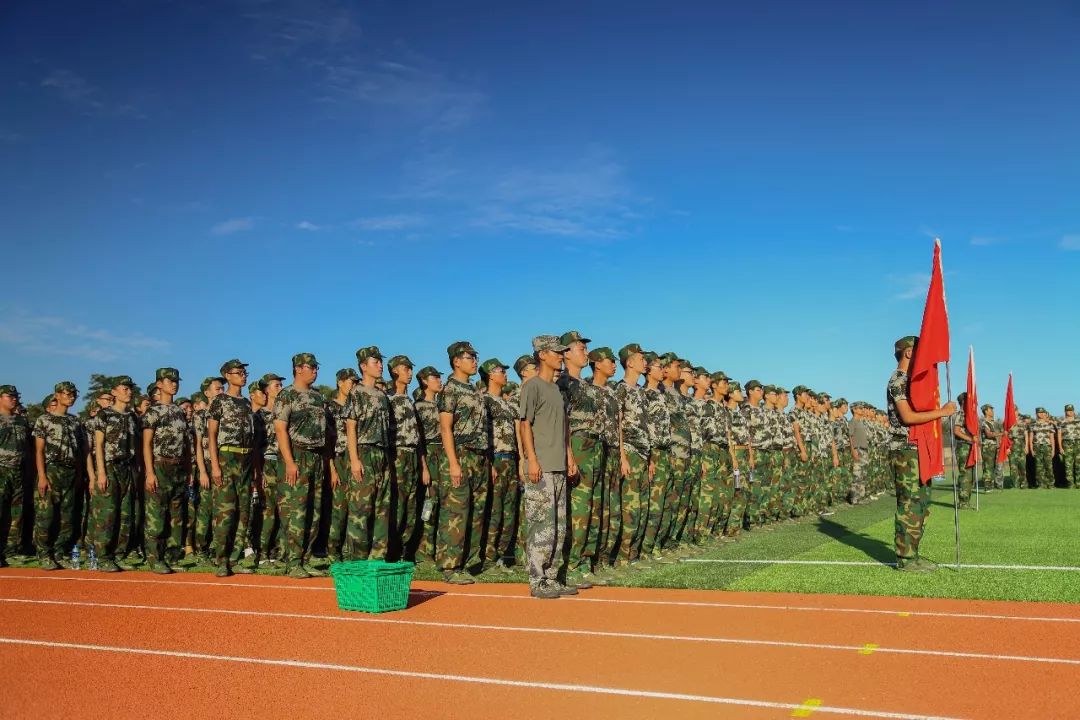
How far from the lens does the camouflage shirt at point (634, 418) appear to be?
10.1 m

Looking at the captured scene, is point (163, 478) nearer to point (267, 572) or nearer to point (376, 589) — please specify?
point (267, 572)

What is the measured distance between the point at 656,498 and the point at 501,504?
73.1 inches

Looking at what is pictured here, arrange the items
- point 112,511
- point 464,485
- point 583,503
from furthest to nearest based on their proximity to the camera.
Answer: point 112,511 < point 464,485 < point 583,503

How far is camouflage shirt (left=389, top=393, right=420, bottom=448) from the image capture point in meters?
9.93

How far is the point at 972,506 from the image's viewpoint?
17859mm

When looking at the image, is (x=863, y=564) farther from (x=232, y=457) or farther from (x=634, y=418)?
(x=232, y=457)

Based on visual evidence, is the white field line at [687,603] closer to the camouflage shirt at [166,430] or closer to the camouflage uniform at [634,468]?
the camouflage shirt at [166,430]

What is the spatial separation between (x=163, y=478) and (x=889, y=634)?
834 centimetres

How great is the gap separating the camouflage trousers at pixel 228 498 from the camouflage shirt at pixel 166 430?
0.69 metres

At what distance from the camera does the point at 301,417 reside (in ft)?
31.8

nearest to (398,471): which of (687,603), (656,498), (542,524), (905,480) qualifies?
(542,524)

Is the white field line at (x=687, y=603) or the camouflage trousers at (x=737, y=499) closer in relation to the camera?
the white field line at (x=687, y=603)

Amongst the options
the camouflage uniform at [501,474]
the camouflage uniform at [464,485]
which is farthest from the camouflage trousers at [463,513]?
the camouflage uniform at [501,474]

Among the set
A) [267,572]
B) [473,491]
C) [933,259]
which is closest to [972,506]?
[933,259]
